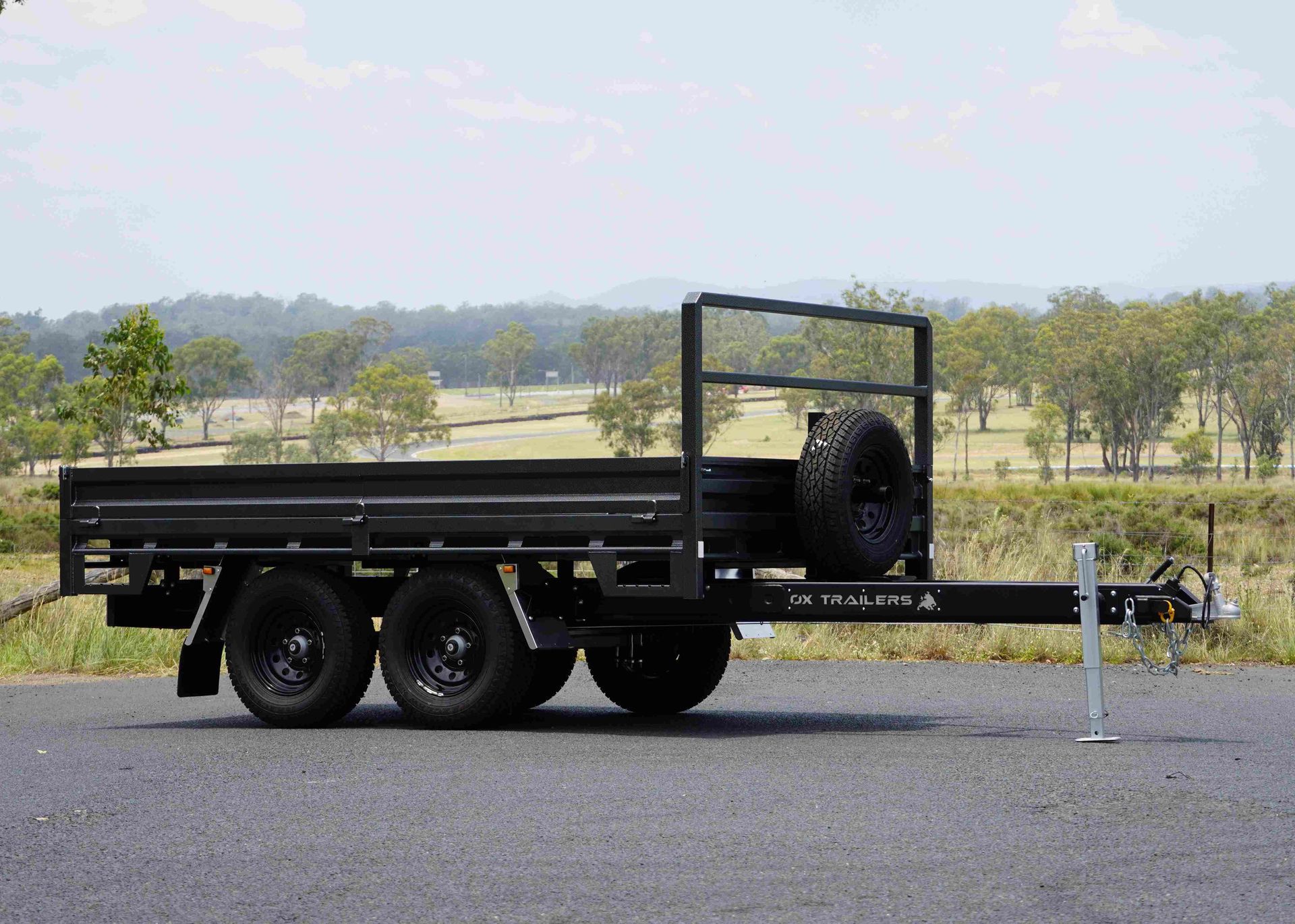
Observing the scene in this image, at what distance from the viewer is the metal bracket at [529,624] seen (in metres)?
9.63

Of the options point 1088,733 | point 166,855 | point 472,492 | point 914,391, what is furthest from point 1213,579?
point 166,855

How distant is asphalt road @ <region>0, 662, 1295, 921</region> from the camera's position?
18.6ft

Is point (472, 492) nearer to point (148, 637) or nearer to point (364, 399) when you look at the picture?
point (148, 637)

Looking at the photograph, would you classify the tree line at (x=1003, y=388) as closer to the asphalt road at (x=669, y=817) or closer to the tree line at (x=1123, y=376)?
the tree line at (x=1123, y=376)

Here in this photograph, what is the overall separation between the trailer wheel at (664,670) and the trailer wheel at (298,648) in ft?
5.16

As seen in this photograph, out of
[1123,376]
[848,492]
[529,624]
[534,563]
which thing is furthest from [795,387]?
[1123,376]

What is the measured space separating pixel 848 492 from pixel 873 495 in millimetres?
469

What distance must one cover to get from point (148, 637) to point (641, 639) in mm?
7041

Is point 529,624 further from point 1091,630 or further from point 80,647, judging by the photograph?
point 80,647

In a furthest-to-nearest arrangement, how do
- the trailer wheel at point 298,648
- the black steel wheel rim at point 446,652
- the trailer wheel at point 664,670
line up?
the trailer wheel at point 664,670 → the trailer wheel at point 298,648 → the black steel wheel rim at point 446,652

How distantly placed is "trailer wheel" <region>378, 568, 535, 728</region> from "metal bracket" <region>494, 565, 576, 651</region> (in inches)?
3.2

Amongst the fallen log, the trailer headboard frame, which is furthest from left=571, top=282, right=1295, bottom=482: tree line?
the trailer headboard frame

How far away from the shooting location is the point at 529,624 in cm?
967

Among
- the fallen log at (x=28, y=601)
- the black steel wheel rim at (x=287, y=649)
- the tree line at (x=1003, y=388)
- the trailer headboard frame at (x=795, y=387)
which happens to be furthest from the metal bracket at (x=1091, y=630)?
the tree line at (x=1003, y=388)
